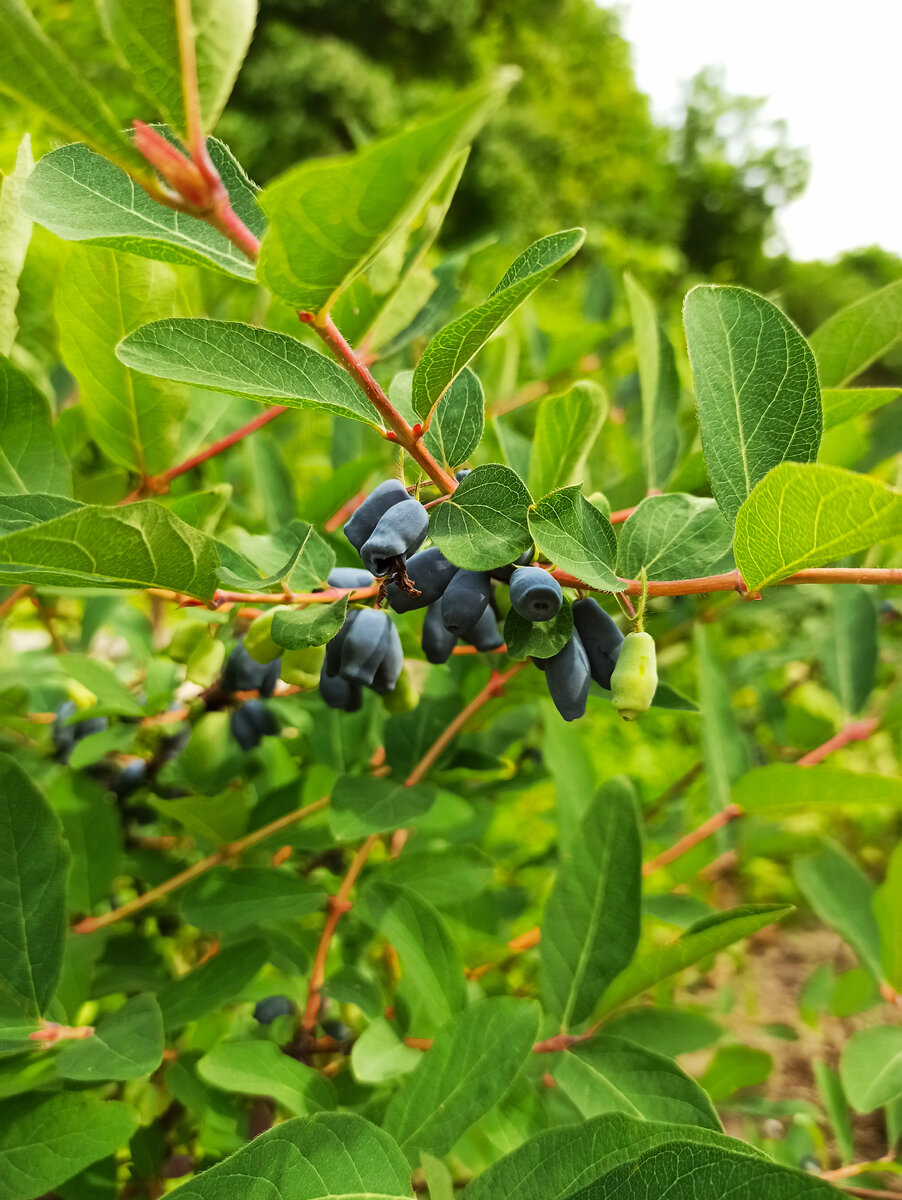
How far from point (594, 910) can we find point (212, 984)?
0.28 m

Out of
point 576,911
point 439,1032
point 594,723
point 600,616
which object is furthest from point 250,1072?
point 594,723

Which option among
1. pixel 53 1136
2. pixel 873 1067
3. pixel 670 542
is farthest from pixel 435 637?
pixel 873 1067

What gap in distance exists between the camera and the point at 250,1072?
0.48 meters

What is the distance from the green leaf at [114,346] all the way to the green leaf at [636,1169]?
0.45 m

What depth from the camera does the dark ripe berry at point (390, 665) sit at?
422mm

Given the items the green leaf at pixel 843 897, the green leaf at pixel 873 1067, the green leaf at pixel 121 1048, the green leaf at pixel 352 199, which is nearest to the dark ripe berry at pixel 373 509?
the green leaf at pixel 352 199

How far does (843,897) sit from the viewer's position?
74 cm

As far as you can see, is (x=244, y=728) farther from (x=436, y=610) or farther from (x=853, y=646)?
(x=853, y=646)

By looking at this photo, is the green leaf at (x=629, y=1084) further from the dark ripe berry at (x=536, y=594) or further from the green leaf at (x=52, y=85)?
the green leaf at (x=52, y=85)

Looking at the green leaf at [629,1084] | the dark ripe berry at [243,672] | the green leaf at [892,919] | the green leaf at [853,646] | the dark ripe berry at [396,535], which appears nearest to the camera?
the dark ripe berry at [396,535]

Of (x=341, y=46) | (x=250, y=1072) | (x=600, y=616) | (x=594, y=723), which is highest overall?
(x=341, y=46)

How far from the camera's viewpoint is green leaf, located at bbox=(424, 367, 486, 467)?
0.39 m

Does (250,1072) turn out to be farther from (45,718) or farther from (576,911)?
(45,718)

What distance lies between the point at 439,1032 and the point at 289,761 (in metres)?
0.34
